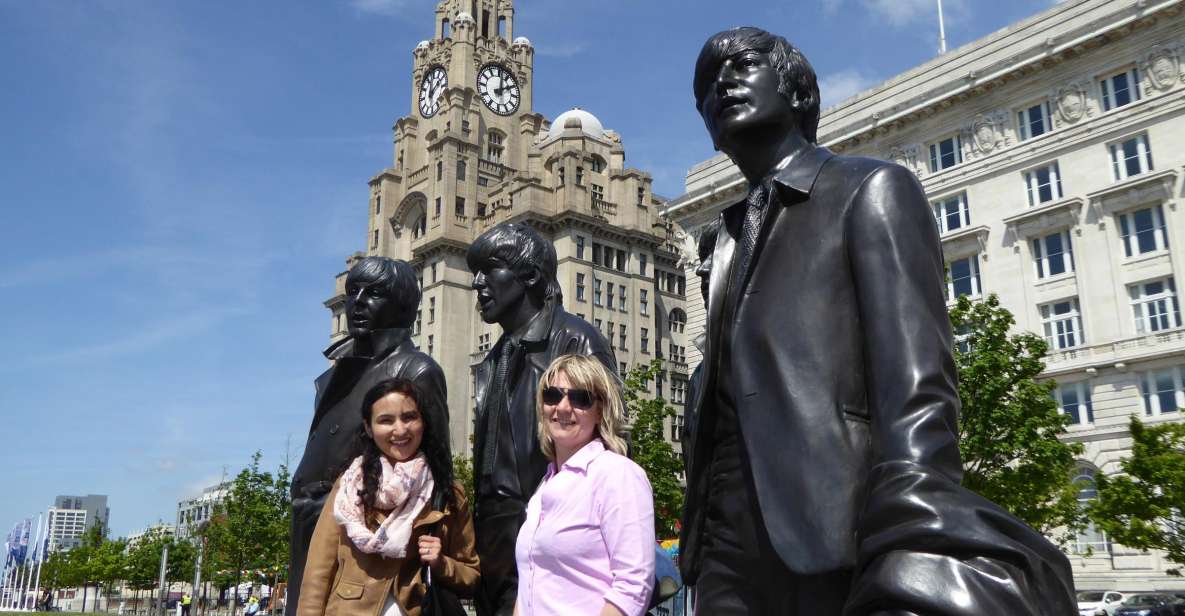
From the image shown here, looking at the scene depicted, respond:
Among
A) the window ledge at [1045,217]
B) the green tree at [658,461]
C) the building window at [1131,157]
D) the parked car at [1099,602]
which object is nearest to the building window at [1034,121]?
the building window at [1131,157]

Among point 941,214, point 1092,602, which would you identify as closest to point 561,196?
point 941,214

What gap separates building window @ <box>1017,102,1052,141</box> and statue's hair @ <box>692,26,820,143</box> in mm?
36594

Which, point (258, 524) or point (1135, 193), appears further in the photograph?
point (258, 524)

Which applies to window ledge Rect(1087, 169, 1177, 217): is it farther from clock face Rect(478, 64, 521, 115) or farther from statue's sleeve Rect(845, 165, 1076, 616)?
clock face Rect(478, 64, 521, 115)

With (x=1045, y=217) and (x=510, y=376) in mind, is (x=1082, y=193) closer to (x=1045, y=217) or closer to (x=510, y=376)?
(x=1045, y=217)

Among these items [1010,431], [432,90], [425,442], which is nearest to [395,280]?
[425,442]

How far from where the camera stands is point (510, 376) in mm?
5609

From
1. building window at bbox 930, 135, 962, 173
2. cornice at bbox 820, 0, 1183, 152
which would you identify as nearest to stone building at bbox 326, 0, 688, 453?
cornice at bbox 820, 0, 1183, 152

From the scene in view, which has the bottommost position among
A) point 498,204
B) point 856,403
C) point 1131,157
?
point 856,403

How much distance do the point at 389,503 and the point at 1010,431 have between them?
68.9 ft

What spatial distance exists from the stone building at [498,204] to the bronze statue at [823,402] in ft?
187

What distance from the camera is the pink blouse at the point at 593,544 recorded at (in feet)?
11.1

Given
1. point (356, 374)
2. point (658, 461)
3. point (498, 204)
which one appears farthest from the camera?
point (498, 204)

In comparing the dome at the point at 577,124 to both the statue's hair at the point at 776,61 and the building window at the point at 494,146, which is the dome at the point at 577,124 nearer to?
the building window at the point at 494,146
